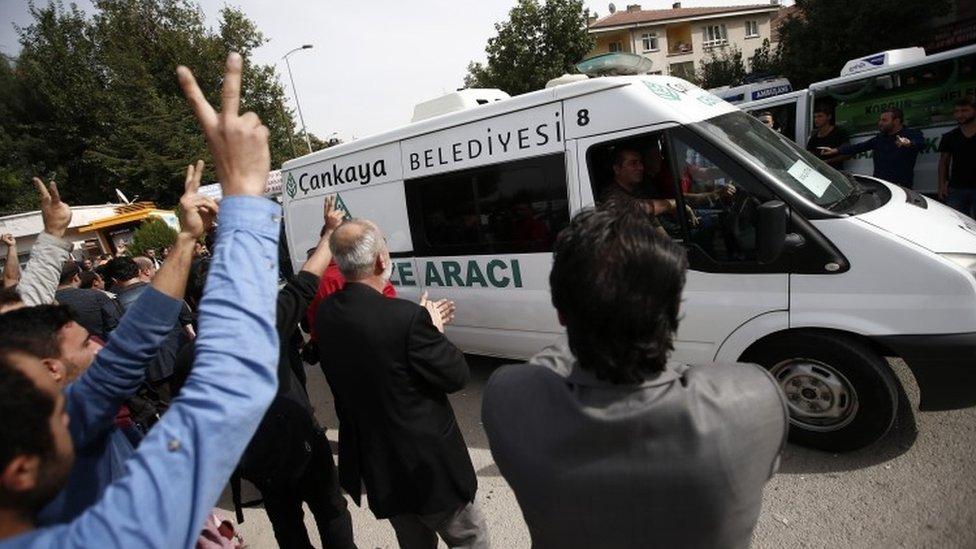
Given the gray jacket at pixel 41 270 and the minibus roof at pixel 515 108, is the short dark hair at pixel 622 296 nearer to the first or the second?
the minibus roof at pixel 515 108

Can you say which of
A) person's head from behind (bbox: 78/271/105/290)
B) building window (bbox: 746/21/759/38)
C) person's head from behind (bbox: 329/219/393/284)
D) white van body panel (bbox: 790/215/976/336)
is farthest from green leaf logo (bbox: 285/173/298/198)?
building window (bbox: 746/21/759/38)

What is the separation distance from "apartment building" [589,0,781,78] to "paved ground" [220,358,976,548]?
40.0m

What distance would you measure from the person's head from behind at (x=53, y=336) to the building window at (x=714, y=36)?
45.2m

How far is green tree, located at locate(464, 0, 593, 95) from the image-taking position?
78.1 feet

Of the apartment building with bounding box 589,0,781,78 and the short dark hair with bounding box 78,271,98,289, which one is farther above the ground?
the apartment building with bounding box 589,0,781,78

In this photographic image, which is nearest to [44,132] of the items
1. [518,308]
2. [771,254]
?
[518,308]

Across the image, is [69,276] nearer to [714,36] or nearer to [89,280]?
[89,280]

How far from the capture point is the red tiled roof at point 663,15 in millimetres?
38031

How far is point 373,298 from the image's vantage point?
1978 millimetres

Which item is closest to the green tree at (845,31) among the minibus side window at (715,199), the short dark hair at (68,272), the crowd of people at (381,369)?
the minibus side window at (715,199)

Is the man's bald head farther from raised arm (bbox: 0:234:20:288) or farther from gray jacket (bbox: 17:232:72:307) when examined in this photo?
raised arm (bbox: 0:234:20:288)

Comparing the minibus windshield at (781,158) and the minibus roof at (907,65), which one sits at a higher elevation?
the minibus roof at (907,65)

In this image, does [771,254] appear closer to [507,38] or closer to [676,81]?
[676,81]

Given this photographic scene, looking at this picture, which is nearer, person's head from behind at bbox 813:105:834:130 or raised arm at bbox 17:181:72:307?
raised arm at bbox 17:181:72:307
